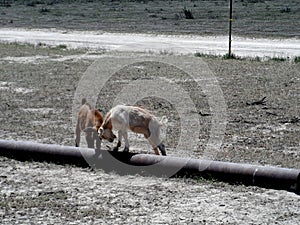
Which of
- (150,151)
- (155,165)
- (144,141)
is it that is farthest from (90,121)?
(144,141)

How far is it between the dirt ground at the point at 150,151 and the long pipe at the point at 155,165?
0.11 meters

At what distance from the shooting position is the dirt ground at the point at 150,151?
6.39 meters

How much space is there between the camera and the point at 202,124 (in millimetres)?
10102

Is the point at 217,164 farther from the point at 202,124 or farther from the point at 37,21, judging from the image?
the point at 37,21

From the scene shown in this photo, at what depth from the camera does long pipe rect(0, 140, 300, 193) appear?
23.1 ft

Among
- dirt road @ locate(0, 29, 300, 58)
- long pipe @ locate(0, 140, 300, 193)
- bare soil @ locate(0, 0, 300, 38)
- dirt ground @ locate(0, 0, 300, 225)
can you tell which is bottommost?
bare soil @ locate(0, 0, 300, 38)

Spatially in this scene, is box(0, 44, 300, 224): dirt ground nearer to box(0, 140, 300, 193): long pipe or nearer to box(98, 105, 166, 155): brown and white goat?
box(0, 140, 300, 193): long pipe

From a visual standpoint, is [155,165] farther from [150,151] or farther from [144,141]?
[144,141]

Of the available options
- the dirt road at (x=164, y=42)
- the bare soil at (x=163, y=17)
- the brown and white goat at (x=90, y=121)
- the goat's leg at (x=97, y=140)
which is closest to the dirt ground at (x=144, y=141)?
the goat's leg at (x=97, y=140)

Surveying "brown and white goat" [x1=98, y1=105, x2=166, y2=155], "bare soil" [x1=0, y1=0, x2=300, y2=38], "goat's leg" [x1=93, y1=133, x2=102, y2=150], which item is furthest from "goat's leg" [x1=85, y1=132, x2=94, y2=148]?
"bare soil" [x1=0, y1=0, x2=300, y2=38]

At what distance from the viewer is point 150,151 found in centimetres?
852

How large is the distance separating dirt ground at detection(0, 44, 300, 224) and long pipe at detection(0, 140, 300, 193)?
11 cm

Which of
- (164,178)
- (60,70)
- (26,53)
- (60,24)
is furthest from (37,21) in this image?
(164,178)

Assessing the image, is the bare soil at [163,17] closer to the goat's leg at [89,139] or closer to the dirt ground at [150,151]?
the dirt ground at [150,151]
